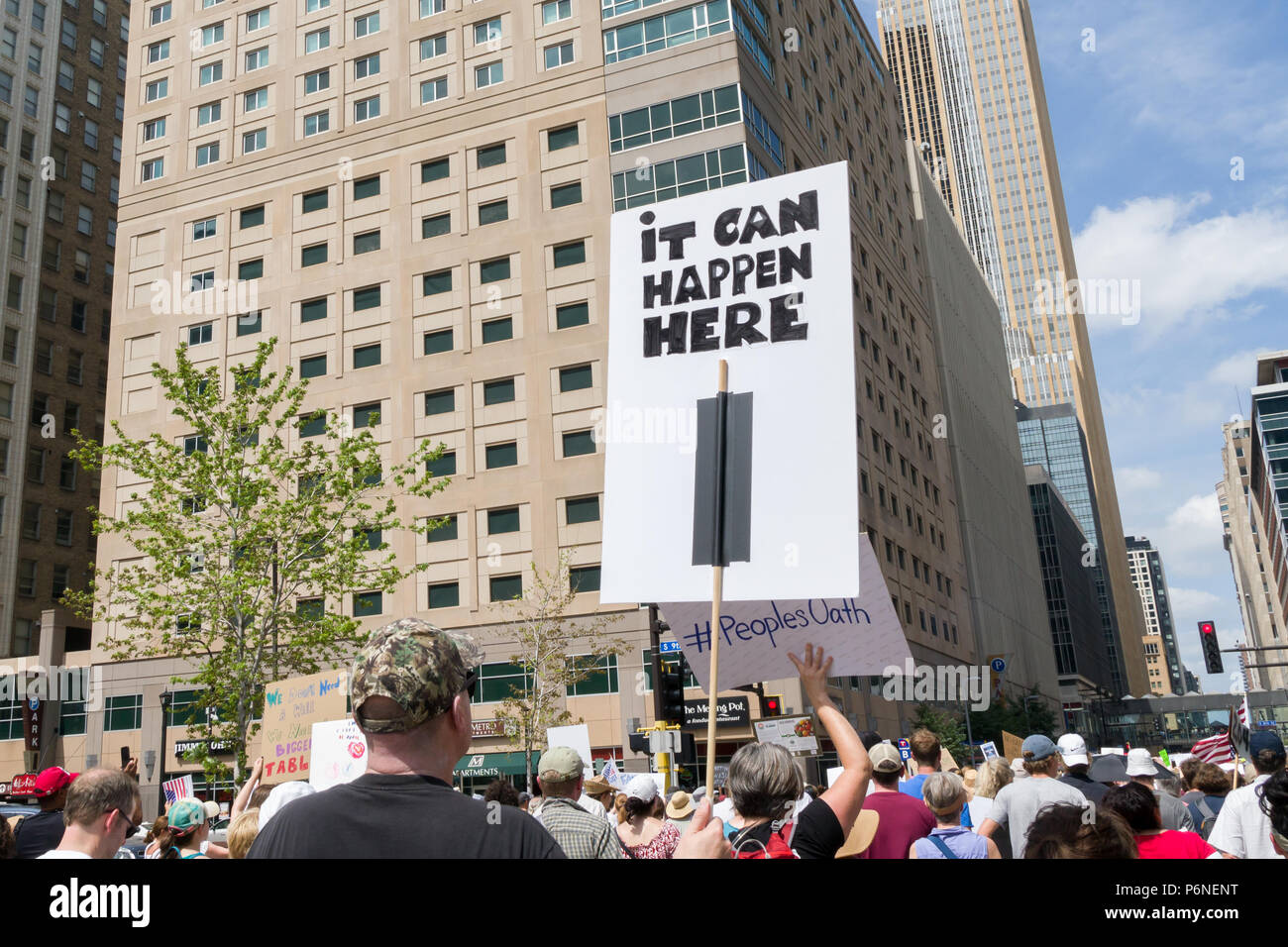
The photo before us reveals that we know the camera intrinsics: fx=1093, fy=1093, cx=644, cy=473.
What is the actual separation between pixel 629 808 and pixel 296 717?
463cm

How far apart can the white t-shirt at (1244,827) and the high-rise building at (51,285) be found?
62200mm

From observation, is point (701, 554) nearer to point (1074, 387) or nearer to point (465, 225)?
point (465, 225)

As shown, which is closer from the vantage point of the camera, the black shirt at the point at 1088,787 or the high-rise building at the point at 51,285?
the black shirt at the point at 1088,787

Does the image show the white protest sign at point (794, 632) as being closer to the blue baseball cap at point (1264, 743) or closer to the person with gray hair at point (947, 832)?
the person with gray hair at point (947, 832)

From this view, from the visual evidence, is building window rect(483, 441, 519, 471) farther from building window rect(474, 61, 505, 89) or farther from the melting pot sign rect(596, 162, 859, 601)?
the melting pot sign rect(596, 162, 859, 601)

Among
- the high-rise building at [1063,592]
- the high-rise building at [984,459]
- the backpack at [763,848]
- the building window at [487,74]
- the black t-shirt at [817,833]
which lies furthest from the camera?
the high-rise building at [1063,592]

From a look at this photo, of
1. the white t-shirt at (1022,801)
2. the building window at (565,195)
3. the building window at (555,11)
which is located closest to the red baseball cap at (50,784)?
the white t-shirt at (1022,801)

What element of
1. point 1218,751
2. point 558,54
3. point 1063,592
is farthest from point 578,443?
point 1063,592

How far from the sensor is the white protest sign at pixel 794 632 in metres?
4.92

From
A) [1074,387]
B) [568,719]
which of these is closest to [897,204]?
[568,719]

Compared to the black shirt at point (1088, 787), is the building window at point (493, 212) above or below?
above

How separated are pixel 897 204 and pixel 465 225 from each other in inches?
1588

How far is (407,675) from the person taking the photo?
2.44 meters

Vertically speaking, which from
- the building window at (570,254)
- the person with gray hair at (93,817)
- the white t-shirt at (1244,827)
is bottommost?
the white t-shirt at (1244,827)
